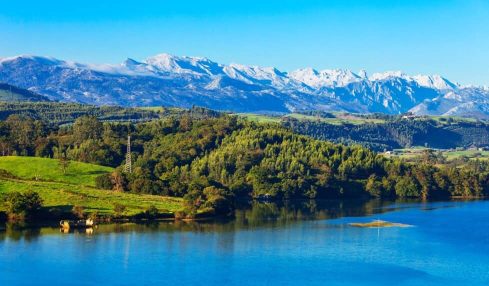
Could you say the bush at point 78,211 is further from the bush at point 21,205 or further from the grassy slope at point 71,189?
the bush at point 21,205

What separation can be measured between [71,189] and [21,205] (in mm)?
19408

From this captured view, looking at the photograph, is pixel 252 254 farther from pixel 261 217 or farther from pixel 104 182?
pixel 104 182

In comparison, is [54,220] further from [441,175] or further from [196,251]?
[441,175]

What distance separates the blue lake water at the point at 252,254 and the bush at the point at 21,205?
24.4 feet

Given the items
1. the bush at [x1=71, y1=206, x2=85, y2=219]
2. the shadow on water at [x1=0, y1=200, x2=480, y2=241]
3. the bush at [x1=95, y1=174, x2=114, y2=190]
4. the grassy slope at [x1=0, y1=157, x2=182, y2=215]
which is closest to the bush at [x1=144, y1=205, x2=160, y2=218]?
the grassy slope at [x1=0, y1=157, x2=182, y2=215]

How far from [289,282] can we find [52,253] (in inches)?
1137

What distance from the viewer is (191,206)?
417ft

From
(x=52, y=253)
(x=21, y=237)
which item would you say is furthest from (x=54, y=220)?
(x=52, y=253)

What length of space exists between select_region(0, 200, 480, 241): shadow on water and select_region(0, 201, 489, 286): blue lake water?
30cm

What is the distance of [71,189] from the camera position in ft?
435

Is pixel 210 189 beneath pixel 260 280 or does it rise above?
above

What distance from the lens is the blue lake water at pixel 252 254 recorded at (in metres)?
79.4

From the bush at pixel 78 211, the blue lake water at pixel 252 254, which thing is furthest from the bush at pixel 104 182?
the blue lake water at pixel 252 254

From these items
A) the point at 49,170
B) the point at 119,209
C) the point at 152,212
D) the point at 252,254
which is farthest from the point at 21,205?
the point at 49,170
